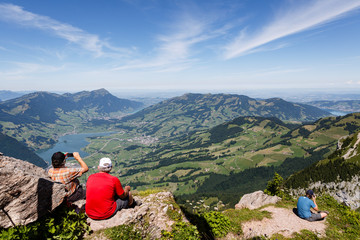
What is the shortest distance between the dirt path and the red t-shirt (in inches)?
509

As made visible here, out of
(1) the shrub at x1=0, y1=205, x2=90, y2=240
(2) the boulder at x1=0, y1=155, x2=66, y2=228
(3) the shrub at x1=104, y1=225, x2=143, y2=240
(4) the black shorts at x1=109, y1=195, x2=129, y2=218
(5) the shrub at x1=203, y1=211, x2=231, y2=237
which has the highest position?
(2) the boulder at x1=0, y1=155, x2=66, y2=228

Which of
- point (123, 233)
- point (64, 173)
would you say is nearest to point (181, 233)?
point (123, 233)

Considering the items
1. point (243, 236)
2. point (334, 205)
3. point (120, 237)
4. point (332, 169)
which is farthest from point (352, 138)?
point (120, 237)

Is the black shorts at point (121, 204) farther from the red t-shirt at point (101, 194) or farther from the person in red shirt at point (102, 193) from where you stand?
the red t-shirt at point (101, 194)

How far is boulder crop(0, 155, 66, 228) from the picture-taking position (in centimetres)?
784

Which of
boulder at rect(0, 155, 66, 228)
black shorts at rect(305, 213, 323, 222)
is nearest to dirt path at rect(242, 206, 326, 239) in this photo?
black shorts at rect(305, 213, 323, 222)

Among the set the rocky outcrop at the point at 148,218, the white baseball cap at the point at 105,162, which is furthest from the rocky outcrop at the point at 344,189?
the white baseball cap at the point at 105,162

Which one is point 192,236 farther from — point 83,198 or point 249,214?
point 249,214

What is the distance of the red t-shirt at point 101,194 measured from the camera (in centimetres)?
973

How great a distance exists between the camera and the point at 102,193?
987cm

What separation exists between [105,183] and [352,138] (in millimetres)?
217213

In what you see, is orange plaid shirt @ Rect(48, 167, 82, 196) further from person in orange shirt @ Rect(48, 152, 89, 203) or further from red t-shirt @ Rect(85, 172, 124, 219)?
red t-shirt @ Rect(85, 172, 124, 219)

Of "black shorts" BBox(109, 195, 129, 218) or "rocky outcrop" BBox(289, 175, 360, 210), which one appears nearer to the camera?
"black shorts" BBox(109, 195, 129, 218)

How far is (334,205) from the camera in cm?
1944
